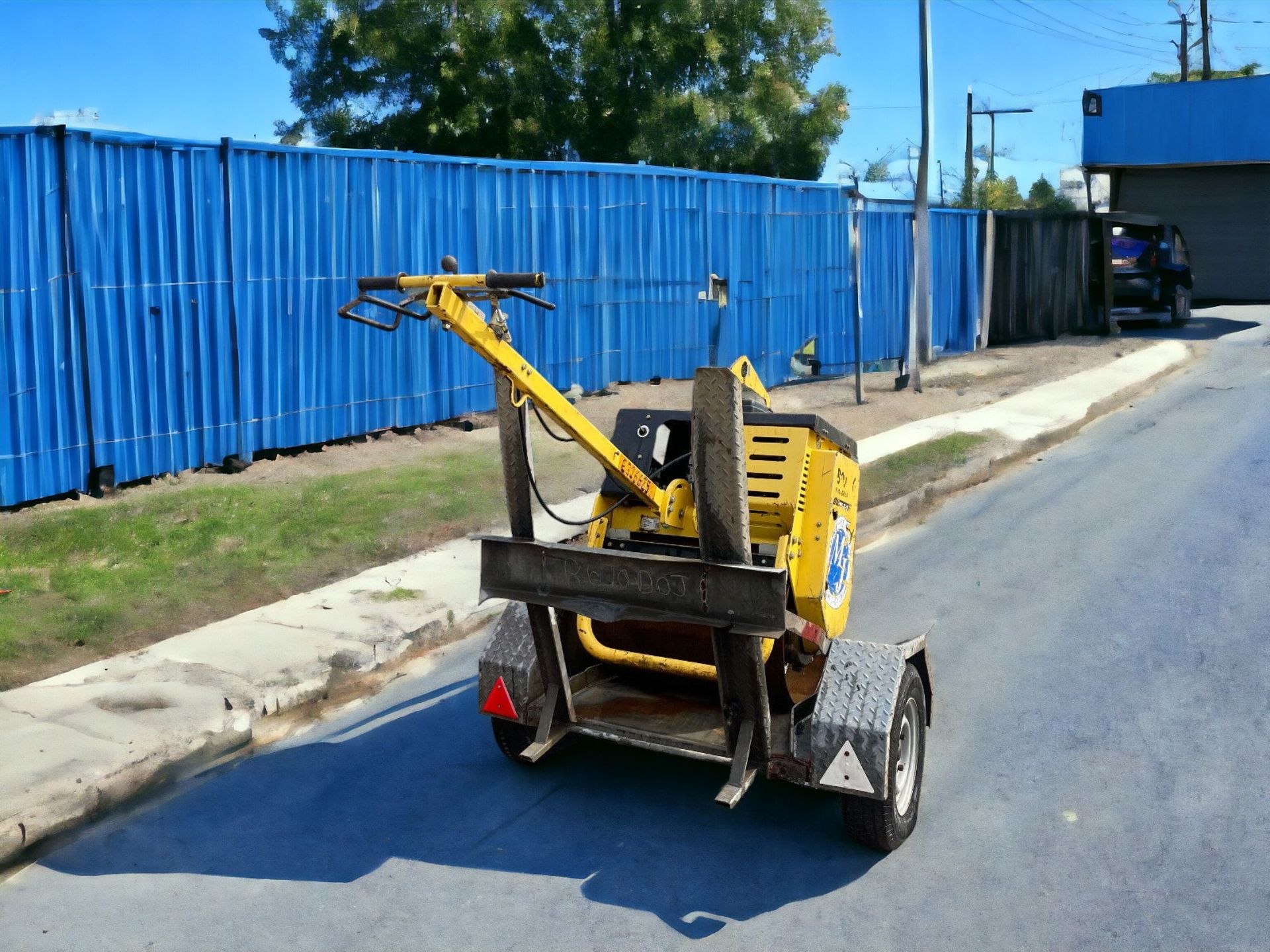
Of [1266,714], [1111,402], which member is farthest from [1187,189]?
[1266,714]

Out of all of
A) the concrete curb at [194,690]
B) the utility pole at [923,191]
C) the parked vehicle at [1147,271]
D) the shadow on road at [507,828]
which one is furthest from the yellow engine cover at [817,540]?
the parked vehicle at [1147,271]

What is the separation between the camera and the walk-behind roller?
4902mm

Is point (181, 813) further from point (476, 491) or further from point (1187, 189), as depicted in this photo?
point (1187, 189)

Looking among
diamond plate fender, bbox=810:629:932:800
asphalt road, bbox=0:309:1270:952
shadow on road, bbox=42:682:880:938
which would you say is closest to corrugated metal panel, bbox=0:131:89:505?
asphalt road, bbox=0:309:1270:952

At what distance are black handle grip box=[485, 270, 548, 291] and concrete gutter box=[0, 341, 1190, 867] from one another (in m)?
2.56

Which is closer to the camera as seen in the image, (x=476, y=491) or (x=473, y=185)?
(x=476, y=491)

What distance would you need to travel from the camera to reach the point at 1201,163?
110 feet

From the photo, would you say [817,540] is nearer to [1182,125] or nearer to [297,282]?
[297,282]

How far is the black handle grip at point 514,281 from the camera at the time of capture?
15.6ft

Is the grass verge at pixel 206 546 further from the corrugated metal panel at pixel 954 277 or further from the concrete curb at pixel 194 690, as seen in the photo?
the corrugated metal panel at pixel 954 277

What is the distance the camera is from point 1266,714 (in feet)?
22.0

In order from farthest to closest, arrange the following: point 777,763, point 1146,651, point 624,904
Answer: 1. point 1146,651
2. point 777,763
3. point 624,904

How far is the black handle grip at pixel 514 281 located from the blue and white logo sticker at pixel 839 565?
196 centimetres

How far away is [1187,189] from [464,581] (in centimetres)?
3212
